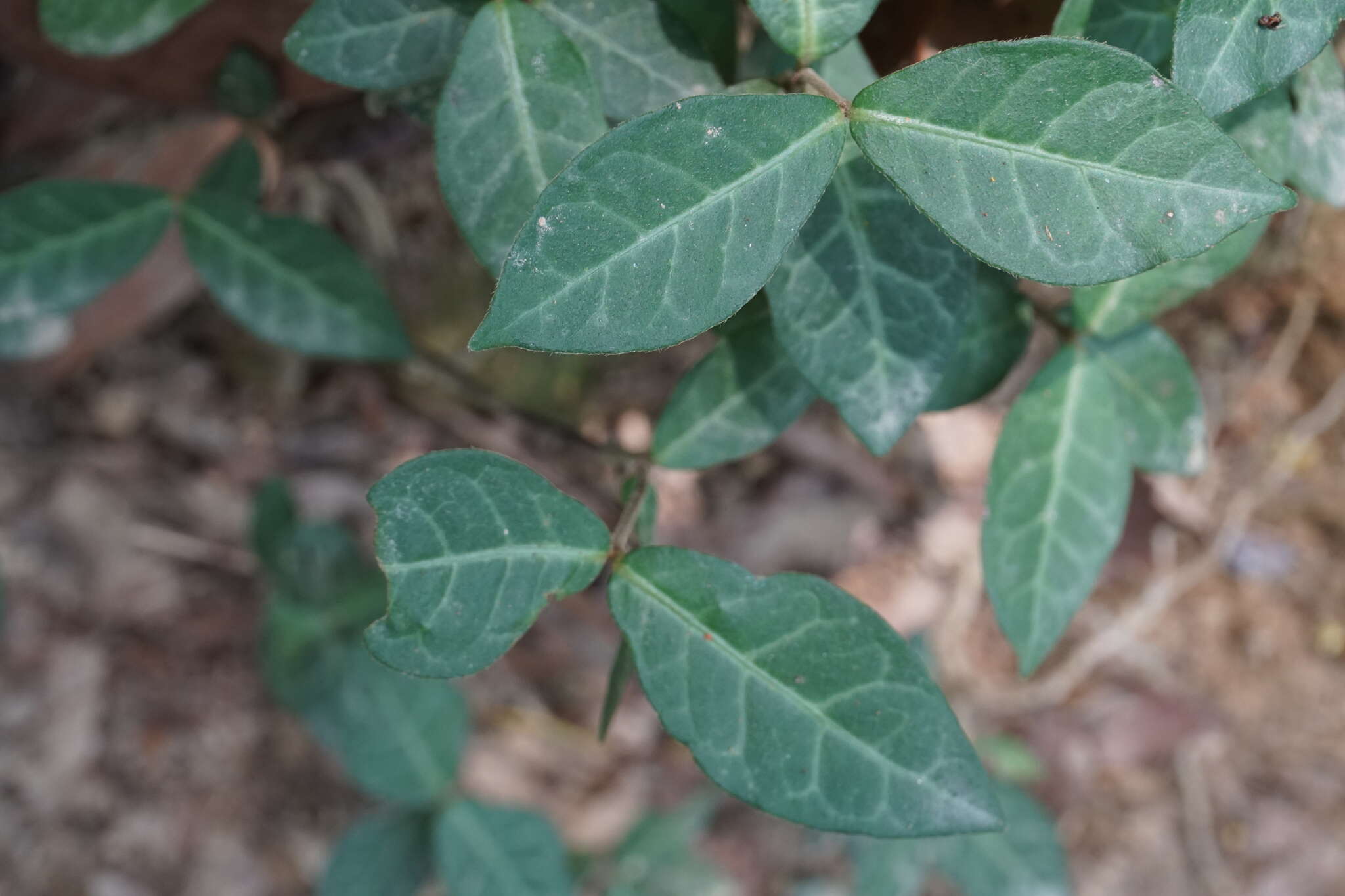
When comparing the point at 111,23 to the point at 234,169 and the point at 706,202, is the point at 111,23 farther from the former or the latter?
the point at 706,202

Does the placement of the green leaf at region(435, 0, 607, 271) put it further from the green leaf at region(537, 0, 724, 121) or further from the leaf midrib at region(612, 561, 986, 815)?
the leaf midrib at region(612, 561, 986, 815)

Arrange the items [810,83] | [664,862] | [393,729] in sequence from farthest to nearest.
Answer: [664,862], [393,729], [810,83]

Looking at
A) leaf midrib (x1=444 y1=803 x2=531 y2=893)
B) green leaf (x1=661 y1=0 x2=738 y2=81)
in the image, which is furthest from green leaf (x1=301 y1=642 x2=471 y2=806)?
green leaf (x1=661 y1=0 x2=738 y2=81)

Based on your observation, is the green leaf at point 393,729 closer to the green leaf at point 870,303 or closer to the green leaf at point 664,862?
the green leaf at point 664,862

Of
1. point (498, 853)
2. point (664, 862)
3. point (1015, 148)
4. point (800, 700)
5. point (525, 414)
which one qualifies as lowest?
point (664, 862)

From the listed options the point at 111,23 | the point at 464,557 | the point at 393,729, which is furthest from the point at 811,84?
the point at 393,729

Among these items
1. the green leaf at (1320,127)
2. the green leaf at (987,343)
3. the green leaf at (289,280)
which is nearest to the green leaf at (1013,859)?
the green leaf at (987,343)
